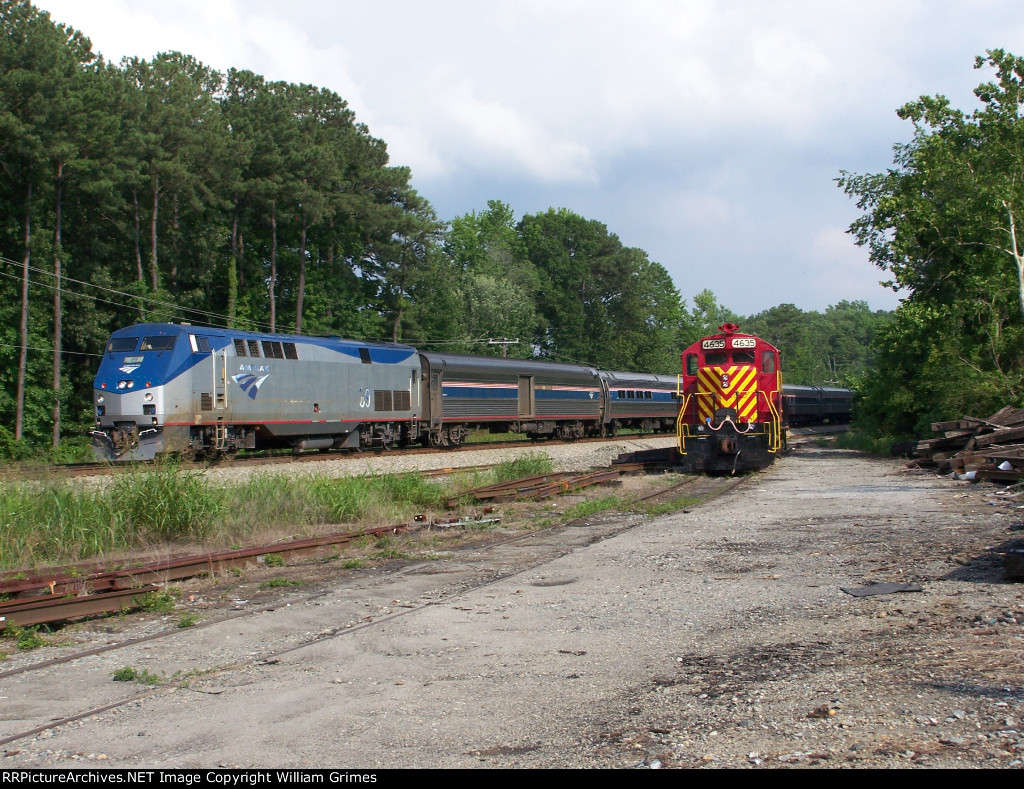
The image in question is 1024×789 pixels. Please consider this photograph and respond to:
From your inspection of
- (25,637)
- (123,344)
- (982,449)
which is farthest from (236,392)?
(982,449)

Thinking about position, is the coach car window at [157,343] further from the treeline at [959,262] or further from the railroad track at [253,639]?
the treeline at [959,262]

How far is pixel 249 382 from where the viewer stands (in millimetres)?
23078

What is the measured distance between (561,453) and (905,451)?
10.5m

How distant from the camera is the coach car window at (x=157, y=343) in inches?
845

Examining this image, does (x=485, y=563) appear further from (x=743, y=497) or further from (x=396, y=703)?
(x=743, y=497)

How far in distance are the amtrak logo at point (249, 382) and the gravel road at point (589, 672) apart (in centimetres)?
1450

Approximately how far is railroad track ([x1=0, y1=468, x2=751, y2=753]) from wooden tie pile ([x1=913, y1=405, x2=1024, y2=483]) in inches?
348

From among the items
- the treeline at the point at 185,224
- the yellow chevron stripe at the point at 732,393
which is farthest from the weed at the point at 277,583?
the treeline at the point at 185,224

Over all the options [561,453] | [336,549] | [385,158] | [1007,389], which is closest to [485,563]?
[336,549]

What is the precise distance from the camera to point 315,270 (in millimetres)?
55562

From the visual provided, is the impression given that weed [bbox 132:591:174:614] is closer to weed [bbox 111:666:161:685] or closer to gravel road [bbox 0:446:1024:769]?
gravel road [bbox 0:446:1024:769]

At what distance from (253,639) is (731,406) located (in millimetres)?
15267

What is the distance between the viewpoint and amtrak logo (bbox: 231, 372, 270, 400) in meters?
22.8

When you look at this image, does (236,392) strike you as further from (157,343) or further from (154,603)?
(154,603)
